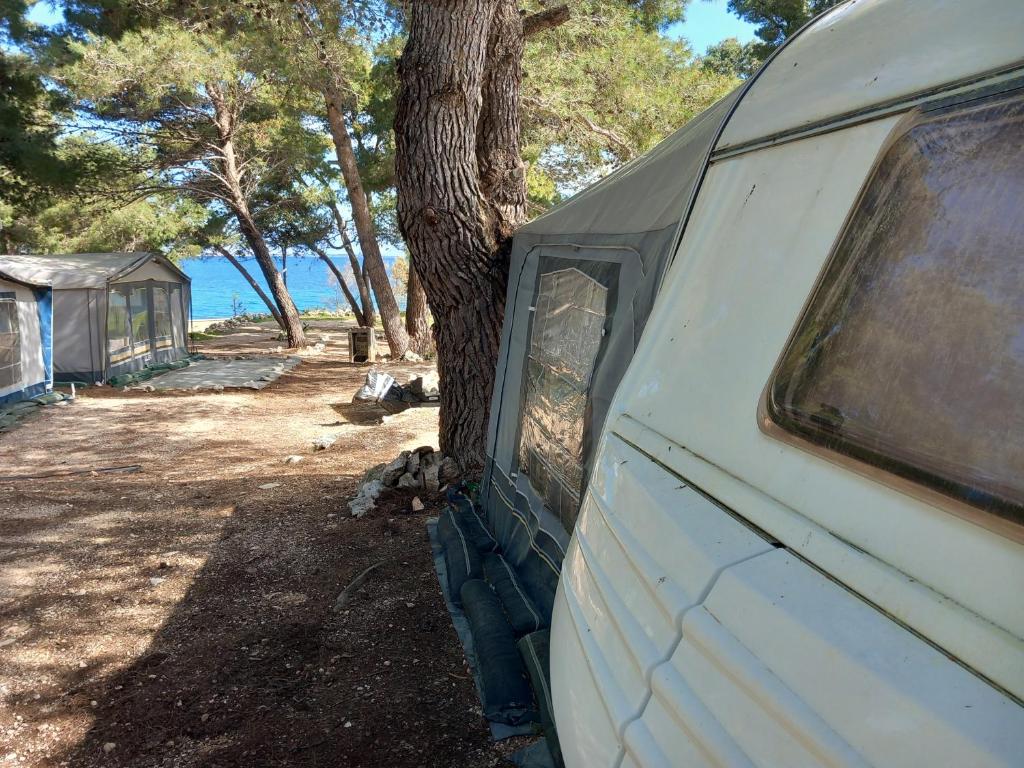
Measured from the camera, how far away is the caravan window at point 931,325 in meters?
0.84

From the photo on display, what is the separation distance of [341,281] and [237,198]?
6.25m

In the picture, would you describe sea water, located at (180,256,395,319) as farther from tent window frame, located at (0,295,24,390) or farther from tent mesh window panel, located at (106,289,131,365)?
tent window frame, located at (0,295,24,390)

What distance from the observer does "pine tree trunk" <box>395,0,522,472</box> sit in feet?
16.3

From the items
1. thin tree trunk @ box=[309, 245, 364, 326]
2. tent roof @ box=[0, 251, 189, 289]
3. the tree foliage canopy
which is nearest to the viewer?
tent roof @ box=[0, 251, 189, 289]

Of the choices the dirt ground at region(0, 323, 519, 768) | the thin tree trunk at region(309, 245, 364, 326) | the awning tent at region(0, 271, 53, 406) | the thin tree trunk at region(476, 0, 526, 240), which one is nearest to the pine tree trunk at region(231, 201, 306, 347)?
the thin tree trunk at region(309, 245, 364, 326)

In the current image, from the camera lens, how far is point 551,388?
12.2ft

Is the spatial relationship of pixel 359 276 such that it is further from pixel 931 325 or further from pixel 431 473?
pixel 931 325

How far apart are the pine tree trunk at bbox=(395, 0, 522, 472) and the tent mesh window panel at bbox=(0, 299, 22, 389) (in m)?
7.71

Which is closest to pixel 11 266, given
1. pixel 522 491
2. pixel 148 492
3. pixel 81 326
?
pixel 81 326

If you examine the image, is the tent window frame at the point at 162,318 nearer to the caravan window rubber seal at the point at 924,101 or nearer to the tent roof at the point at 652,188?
the tent roof at the point at 652,188

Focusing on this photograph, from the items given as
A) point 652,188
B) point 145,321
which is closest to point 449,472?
point 652,188

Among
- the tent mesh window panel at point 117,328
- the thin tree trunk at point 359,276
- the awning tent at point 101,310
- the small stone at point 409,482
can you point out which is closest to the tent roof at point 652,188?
the small stone at point 409,482

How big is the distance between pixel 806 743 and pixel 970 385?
43cm

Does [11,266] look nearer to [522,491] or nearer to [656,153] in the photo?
[522,491]
